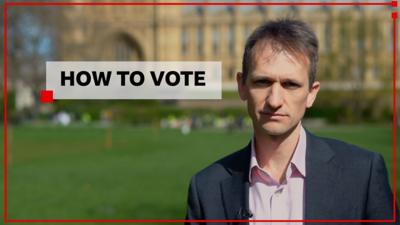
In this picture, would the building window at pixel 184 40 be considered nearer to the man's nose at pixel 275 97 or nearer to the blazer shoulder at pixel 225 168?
the blazer shoulder at pixel 225 168

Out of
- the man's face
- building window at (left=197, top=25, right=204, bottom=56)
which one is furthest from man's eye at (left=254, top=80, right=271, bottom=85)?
building window at (left=197, top=25, right=204, bottom=56)

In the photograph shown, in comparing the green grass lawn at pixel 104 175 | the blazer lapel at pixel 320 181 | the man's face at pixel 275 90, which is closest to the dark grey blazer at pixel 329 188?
the blazer lapel at pixel 320 181

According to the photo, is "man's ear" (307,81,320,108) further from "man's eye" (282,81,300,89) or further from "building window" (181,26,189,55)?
"building window" (181,26,189,55)

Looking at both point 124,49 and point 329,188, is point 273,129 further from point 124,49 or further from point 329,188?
point 124,49

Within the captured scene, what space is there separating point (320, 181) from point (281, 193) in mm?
86

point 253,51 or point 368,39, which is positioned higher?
point 368,39

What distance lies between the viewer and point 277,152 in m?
1.70

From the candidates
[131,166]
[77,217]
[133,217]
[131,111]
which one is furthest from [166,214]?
[131,111]

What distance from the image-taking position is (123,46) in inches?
2360

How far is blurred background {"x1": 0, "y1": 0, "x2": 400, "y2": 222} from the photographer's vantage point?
10.6m

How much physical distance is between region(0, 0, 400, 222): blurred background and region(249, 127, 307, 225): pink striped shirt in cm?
286

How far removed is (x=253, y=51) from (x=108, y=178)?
11082 millimetres

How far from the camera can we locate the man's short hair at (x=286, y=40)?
1634 millimetres

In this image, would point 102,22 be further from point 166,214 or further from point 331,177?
point 331,177
